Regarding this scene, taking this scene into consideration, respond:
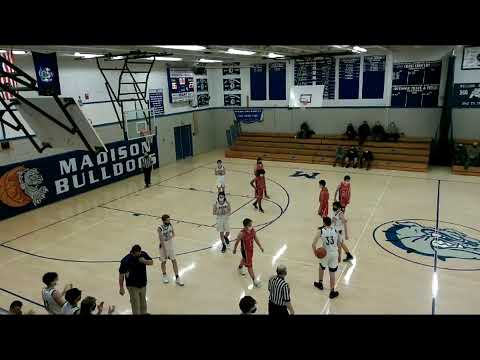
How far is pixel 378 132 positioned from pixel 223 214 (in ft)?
44.4

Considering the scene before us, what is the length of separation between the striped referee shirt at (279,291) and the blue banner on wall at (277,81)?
18.7 metres

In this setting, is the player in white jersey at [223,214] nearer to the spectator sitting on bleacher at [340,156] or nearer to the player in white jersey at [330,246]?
the player in white jersey at [330,246]

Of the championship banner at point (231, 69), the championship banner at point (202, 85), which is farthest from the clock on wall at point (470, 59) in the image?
the championship banner at point (202, 85)

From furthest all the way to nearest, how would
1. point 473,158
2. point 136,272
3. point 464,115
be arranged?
point 464,115 < point 473,158 < point 136,272

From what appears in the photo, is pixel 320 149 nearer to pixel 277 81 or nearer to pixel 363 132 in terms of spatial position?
pixel 363 132

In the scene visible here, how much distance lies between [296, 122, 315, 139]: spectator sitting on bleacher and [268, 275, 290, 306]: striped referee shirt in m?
17.2

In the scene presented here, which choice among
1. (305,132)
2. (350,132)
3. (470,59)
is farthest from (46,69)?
(470,59)

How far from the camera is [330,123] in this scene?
874 inches

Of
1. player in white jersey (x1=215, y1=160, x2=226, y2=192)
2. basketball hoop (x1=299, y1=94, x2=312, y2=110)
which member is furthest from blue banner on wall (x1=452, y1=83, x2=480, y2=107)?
player in white jersey (x1=215, y1=160, x2=226, y2=192)

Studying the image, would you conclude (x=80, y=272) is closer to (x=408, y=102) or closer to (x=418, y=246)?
(x=418, y=246)

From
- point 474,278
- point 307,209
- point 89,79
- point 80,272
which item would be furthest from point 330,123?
point 80,272

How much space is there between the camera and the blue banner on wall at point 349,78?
2102cm

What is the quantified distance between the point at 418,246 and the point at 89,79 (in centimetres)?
1396

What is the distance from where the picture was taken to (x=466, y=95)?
1859 cm
